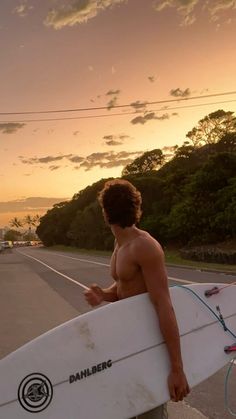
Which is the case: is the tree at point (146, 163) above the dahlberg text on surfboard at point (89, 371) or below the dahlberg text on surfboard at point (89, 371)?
above

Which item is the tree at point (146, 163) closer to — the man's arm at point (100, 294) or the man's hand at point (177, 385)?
the man's arm at point (100, 294)

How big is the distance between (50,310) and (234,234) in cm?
3198

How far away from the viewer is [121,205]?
303 cm

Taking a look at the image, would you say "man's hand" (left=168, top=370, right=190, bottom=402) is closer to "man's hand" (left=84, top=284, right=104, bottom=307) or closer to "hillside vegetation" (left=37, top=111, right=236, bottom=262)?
"man's hand" (left=84, top=284, right=104, bottom=307)

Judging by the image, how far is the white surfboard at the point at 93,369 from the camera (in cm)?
293

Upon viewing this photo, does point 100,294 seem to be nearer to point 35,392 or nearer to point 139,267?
point 139,267

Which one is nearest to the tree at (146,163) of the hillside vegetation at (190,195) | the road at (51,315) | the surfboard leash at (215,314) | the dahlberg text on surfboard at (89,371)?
the hillside vegetation at (190,195)

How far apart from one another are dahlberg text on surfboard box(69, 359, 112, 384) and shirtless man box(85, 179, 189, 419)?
0.33 m

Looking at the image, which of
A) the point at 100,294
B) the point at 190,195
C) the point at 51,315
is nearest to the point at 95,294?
the point at 100,294

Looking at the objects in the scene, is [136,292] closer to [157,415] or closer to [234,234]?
[157,415]

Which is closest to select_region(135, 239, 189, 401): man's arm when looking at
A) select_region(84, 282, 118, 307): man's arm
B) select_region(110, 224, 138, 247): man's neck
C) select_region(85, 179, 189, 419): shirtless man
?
select_region(85, 179, 189, 419): shirtless man

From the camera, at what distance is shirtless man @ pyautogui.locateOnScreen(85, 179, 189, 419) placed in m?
2.91

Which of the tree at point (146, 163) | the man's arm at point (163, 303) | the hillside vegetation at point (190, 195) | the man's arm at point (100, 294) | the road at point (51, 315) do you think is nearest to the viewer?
the man's arm at point (163, 303)

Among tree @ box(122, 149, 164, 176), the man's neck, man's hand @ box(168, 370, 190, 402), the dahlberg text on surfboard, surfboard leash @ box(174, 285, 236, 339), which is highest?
tree @ box(122, 149, 164, 176)
